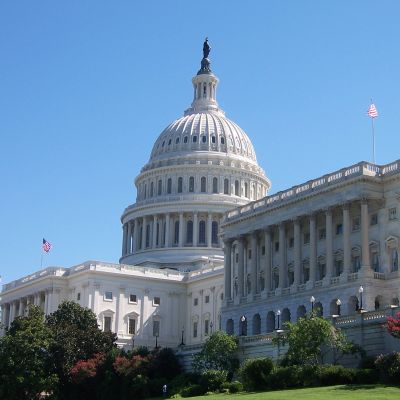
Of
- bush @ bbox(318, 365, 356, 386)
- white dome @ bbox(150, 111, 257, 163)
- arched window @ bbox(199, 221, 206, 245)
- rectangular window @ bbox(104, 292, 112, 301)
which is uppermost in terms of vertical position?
white dome @ bbox(150, 111, 257, 163)

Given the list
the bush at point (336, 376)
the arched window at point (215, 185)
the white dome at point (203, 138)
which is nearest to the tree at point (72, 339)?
the bush at point (336, 376)

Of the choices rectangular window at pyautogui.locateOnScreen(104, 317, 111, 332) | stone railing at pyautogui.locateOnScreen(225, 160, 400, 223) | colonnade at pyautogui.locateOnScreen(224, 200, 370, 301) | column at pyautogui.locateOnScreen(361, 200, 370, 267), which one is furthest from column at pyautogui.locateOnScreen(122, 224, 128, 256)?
column at pyautogui.locateOnScreen(361, 200, 370, 267)

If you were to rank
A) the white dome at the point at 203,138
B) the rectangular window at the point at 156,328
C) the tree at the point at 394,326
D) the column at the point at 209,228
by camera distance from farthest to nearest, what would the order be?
1. the white dome at the point at 203,138
2. the column at the point at 209,228
3. the rectangular window at the point at 156,328
4. the tree at the point at 394,326

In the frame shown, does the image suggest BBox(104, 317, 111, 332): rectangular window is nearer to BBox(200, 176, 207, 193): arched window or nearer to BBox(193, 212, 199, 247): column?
BBox(193, 212, 199, 247): column

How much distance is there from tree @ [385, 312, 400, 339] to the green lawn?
450cm

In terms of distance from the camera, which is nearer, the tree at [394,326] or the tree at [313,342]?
the tree at [394,326]

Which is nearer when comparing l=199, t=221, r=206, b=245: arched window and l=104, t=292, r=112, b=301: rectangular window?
l=104, t=292, r=112, b=301: rectangular window

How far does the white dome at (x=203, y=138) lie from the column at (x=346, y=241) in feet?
250

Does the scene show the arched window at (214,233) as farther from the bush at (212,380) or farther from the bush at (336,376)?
the bush at (336,376)

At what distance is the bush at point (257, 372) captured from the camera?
237 ft

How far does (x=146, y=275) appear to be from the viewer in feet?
477

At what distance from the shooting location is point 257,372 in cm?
7269

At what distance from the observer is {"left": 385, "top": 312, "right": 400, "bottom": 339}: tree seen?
209 ft

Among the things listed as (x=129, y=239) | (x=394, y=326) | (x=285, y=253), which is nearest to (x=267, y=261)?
(x=285, y=253)
